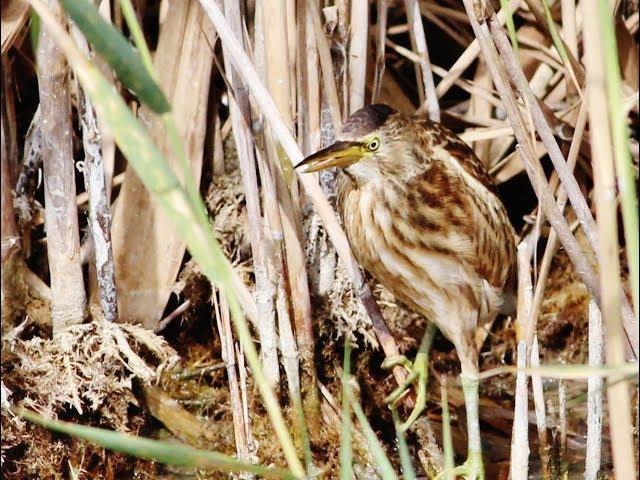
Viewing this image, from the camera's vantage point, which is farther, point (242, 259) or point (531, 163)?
point (242, 259)

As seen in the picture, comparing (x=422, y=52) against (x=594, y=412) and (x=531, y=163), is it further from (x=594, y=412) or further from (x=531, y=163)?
(x=594, y=412)

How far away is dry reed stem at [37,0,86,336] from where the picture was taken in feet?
7.95

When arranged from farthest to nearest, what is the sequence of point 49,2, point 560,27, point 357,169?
point 560,27 → point 357,169 → point 49,2

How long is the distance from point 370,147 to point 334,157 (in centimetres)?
15

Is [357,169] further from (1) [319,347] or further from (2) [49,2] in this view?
(2) [49,2]

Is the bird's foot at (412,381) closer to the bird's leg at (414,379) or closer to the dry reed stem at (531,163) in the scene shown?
the bird's leg at (414,379)

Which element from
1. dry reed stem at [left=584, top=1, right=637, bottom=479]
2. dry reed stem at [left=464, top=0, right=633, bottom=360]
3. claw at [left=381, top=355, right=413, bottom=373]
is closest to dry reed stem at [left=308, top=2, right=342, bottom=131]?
dry reed stem at [left=464, top=0, right=633, bottom=360]

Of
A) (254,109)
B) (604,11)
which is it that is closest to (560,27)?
(254,109)

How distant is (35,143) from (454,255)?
3.66ft

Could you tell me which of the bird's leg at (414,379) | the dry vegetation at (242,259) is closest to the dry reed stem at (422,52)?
the dry vegetation at (242,259)

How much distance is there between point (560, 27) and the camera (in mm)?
3277

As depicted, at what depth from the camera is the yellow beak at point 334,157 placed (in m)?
2.27

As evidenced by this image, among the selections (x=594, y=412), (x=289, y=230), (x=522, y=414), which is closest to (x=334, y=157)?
(x=289, y=230)

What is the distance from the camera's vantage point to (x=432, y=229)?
2707 mm
